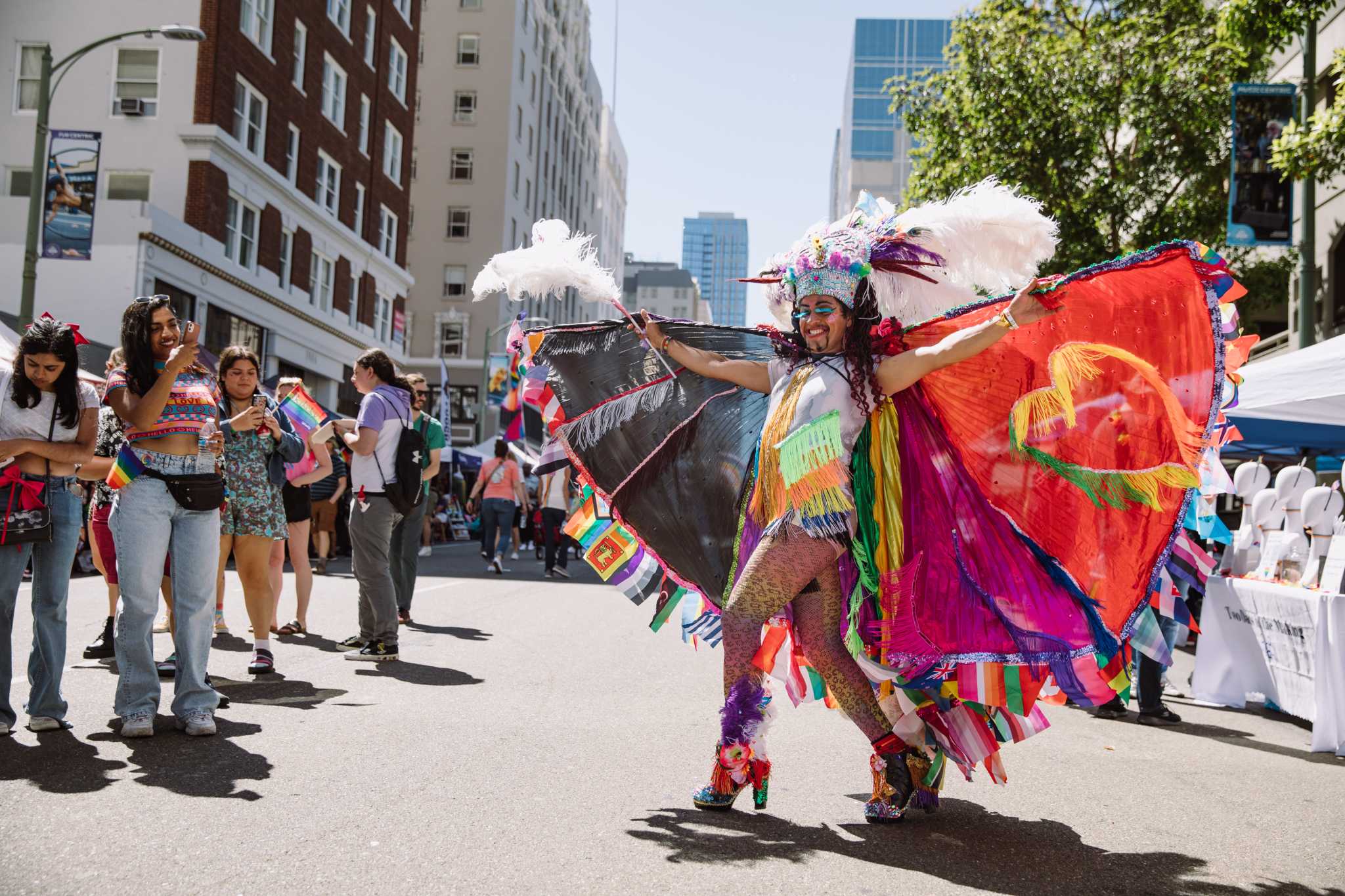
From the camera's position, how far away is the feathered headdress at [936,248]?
14.7 ft

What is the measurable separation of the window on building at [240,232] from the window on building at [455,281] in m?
26.8

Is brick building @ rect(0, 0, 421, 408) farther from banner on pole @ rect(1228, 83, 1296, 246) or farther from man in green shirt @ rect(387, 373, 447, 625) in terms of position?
banner on pole @ rect(1228, 83, 1296, 246)

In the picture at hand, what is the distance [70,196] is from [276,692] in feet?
46.3

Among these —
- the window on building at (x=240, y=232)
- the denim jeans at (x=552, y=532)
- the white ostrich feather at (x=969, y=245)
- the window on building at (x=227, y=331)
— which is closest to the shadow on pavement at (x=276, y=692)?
the white ostrich feather at (x=969, y=245)

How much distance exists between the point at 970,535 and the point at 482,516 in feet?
41.8

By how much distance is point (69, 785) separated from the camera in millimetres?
4191

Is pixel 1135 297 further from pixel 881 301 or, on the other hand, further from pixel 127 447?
pixel 127 447

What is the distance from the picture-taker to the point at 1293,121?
11594 mm

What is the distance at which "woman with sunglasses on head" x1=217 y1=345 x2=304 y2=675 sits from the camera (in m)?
6.85

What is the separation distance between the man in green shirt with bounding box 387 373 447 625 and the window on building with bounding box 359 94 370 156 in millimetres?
28830

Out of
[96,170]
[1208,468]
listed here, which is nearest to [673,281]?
[96,170]

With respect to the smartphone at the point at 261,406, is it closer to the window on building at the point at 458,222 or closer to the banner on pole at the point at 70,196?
the banner on pole at the point at 70,196

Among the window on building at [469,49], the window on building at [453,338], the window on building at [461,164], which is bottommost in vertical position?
the window on building at [453,338]

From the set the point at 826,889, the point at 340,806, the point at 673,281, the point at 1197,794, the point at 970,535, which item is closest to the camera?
the point at 826,889
